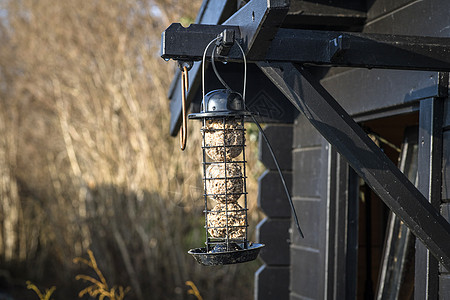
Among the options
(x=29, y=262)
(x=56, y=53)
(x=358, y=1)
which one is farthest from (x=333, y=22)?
(x=29, y=262)

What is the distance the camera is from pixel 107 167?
8211 mm

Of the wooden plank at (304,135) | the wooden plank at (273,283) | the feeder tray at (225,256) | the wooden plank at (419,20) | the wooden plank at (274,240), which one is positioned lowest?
the wooden plank at (273,283)

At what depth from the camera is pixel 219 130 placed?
6.88ft

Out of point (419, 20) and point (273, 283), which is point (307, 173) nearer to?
point (273, 283)

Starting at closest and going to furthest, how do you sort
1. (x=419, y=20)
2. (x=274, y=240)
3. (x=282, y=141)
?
(x=419, y=20) → (x=282, y=141) → (x=274, y=240)

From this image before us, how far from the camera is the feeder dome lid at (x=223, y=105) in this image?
6.46 feet

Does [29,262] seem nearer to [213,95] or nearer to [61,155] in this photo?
[61,155]

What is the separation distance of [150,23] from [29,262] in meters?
4.22

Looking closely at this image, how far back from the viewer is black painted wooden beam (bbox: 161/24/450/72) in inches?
81.3

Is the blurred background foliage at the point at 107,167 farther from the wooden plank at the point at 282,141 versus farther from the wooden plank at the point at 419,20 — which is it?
the wooden plank at the point at 419,20

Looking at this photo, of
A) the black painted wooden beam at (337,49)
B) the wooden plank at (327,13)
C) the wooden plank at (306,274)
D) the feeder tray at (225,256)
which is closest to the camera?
the feeder tray at (225,256)

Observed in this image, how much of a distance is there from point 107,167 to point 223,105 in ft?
21.1

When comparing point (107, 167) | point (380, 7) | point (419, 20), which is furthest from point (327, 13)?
point (107, 167)

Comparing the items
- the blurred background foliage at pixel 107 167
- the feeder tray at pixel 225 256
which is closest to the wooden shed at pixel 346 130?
the feeder tray at pixel 225 256
